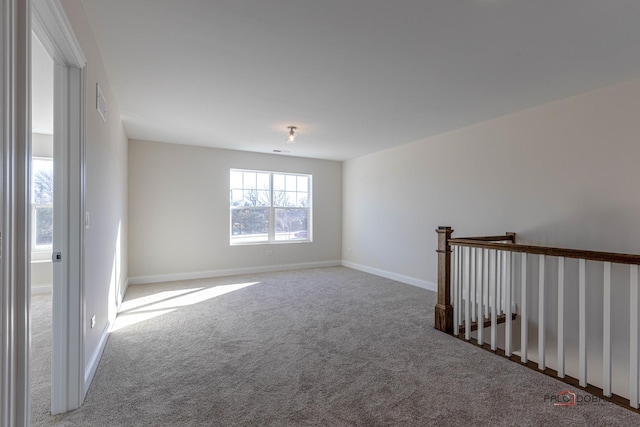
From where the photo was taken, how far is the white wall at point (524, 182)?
284 cm

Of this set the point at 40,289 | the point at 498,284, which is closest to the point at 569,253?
the point at 498,284

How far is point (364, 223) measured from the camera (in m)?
6.32

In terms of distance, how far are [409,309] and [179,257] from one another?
399 centimetres

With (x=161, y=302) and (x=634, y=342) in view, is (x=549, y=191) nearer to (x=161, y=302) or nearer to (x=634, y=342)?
(x=634, y=342)

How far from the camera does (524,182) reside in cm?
359

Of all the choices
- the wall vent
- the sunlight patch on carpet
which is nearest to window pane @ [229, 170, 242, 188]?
the sunlight patch on carpet

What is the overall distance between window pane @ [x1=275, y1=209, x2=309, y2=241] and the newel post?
3836mm

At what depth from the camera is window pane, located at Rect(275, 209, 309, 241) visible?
643 cm

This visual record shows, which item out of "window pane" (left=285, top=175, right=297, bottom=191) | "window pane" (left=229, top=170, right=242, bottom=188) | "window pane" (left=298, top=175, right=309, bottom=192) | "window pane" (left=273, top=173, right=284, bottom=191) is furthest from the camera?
"window pane" (left=298, top=175, right=309, bottom=192)

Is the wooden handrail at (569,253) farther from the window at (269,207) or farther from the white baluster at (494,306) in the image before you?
the window at (269,207)

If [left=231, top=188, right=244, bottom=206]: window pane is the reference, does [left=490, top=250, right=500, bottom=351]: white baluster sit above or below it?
below

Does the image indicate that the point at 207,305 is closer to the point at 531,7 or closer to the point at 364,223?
the point at 364,223

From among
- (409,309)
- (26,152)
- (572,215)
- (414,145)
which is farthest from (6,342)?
(414,145)

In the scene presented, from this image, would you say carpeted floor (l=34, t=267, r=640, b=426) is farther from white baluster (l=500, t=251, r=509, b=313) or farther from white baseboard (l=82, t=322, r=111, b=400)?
white baluster (l=500, t=251, r=509, b=313)
